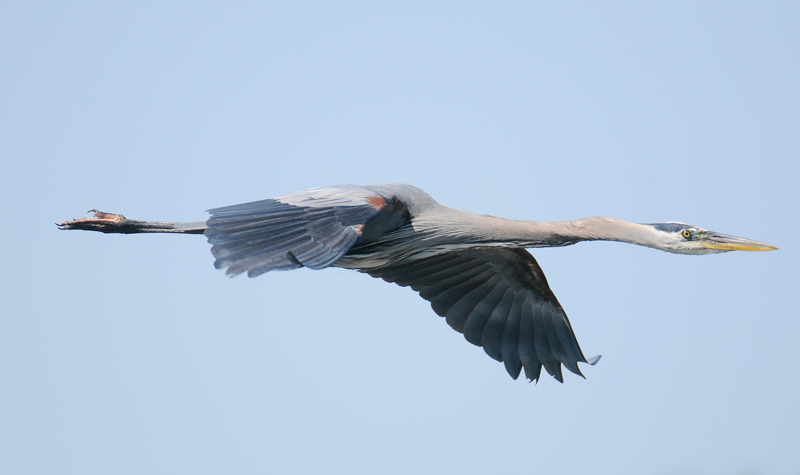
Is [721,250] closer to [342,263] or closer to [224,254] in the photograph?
[342,263]

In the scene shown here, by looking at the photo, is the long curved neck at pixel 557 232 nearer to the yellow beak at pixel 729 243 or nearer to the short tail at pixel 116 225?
the yellow beak at pixel 729 243

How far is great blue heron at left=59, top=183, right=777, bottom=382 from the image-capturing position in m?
5.28

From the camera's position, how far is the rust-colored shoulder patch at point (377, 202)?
575 centimetres

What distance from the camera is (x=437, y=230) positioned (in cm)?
643

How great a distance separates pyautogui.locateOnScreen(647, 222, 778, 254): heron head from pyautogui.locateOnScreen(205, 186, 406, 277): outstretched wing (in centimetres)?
217

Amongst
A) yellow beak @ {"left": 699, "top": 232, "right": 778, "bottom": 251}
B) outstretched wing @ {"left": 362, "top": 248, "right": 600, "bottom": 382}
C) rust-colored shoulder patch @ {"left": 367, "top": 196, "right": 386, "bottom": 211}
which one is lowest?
outstretched wing @ {"left": 362, "top": 248, "right": 600, "bottom": 382}

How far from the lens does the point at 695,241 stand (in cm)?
609

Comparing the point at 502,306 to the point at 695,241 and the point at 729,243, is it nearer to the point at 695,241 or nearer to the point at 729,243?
the point at 695,241

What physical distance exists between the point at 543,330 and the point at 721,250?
230 cm

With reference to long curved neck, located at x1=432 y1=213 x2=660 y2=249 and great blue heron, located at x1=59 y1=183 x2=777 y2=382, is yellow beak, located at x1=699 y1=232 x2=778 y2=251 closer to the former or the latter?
great blue heron, located at x1=59 y1=183 x2=777 y2=382

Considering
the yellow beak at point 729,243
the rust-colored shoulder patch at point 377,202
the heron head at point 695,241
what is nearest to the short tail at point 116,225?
the rust-colored shoulder patch at point 377,202

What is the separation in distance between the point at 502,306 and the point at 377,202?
2737 mm

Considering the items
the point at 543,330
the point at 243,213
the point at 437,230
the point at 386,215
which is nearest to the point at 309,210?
the point at 243,213

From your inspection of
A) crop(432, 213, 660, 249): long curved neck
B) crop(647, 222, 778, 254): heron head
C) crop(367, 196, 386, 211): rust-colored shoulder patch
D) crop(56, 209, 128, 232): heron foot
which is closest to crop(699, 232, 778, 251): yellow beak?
crop(647, 222, 778, 254): heron head
